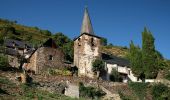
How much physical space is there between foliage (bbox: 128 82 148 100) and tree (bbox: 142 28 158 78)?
6702mm

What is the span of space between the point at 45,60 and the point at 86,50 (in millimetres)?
8066

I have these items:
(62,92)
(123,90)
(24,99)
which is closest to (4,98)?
(24,99)

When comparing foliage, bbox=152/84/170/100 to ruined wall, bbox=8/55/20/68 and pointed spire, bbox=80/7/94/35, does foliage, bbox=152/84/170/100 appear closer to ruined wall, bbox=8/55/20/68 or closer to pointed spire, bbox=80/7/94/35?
pointed spire, bbox=80/7/94/35

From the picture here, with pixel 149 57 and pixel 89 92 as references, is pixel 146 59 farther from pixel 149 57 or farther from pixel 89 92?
pixel 89 92

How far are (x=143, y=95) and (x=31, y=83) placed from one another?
51.3 feet

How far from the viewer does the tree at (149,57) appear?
52.1 meters

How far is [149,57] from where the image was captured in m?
52.9

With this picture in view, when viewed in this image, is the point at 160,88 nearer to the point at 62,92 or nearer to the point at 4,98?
the point at 62,92

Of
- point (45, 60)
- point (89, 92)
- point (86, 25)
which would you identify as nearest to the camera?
point (89, 92)

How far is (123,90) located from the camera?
44750 mm

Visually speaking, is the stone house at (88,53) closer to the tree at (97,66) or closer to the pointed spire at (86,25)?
the pointed spire at (86,25)

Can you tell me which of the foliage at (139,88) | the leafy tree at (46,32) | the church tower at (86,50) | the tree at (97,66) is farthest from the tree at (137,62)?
the leafy tree at (46,32)

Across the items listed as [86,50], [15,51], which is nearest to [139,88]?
[86,50]

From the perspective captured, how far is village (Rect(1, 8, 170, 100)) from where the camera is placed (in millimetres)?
39938
